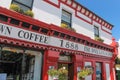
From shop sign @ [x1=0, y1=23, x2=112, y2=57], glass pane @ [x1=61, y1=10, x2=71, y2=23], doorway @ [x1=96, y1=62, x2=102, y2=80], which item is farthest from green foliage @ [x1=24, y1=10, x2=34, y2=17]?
doorway @ [x1=96, y1=62, x2=102, y2=80]

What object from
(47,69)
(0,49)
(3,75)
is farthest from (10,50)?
(47,69)

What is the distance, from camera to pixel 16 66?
375 inches

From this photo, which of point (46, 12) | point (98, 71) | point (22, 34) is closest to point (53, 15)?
point (46, 12)

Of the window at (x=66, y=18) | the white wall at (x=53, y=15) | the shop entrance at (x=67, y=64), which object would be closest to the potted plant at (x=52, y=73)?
the shop entrance at (x=67, y=64)

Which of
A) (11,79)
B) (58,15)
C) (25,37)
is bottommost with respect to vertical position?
(11,79)

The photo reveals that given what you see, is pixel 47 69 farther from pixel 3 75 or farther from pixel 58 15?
pixel 58 15

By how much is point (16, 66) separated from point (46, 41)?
2371 millimetres

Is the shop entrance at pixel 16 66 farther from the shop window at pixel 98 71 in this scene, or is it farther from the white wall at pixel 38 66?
the shop window at pixel 98 71

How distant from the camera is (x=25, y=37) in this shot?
947cm

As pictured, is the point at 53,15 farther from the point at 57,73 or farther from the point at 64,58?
the point at 57,73

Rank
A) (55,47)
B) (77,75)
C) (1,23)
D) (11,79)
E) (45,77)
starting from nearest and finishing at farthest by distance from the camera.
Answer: (1,23), (11,79), (45,77), (55,47), (77,75)

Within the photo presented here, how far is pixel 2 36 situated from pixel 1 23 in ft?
2.05

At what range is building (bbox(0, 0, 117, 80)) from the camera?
29.6 ft

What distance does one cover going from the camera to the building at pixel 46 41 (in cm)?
902
